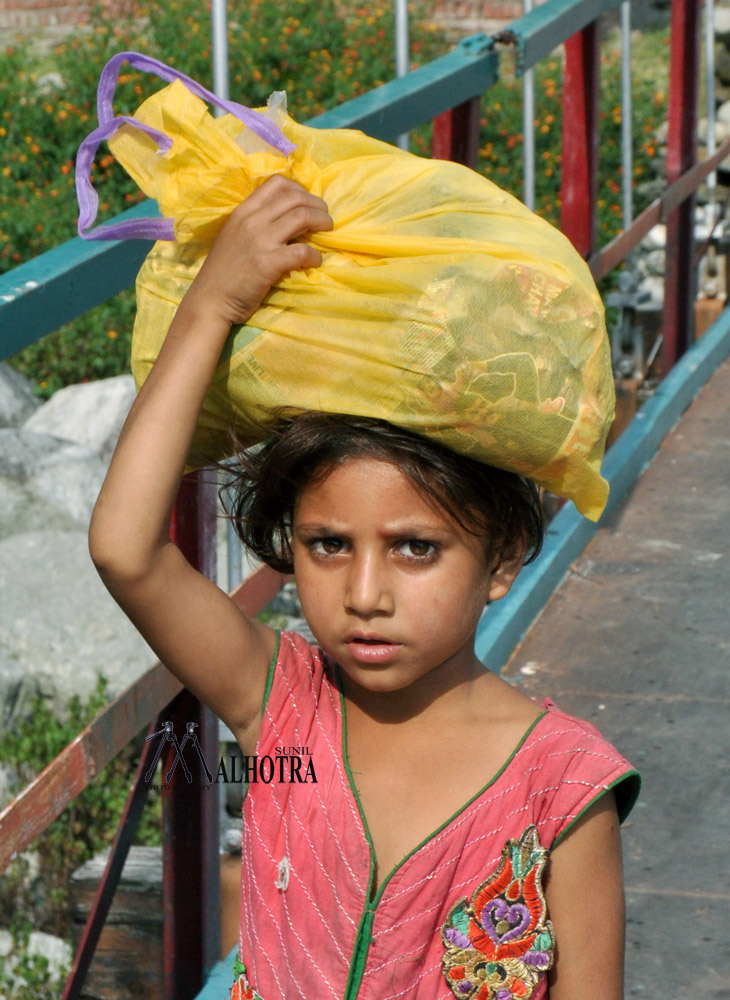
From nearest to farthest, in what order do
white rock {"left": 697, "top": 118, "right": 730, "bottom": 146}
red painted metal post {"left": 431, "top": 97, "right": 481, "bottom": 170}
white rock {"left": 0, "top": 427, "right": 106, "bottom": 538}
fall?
red painted metal post {"left": 431, "top": 97, "right": 481, "bottom": 170} → white rock {"left": 0, "top": 427, "right": 106, "bottom": 538} → white rock {"left": 697, "top": 118, "right": 730, "bottom": 146}

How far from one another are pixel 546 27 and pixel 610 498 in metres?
1.20

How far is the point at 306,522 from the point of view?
55.2 inches

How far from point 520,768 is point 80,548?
167 inches

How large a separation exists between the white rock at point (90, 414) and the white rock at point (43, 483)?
0.70 metres

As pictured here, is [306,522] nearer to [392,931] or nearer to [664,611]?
[392,931]

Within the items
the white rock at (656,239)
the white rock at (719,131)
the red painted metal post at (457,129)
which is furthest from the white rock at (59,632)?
the white rock at (719,131)

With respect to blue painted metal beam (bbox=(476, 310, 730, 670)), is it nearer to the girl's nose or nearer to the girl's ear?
the girl's ear

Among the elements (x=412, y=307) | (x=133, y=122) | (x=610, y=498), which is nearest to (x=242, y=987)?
(x=412, y=307)

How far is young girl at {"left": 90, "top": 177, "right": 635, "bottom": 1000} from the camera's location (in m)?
1.34

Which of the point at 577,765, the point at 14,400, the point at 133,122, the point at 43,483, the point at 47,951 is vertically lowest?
the point at 47,951

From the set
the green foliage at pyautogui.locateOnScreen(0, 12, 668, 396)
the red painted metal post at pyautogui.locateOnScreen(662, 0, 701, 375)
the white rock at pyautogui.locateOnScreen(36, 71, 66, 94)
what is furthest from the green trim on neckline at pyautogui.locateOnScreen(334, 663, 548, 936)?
the white rock at pyautogui.locateOnScreen(36, 71, 66, 94)

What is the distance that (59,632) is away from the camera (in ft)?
17.2

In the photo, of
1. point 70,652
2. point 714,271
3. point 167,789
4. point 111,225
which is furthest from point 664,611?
point 714,271

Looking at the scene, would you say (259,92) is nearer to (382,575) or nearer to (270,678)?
(270,678)
